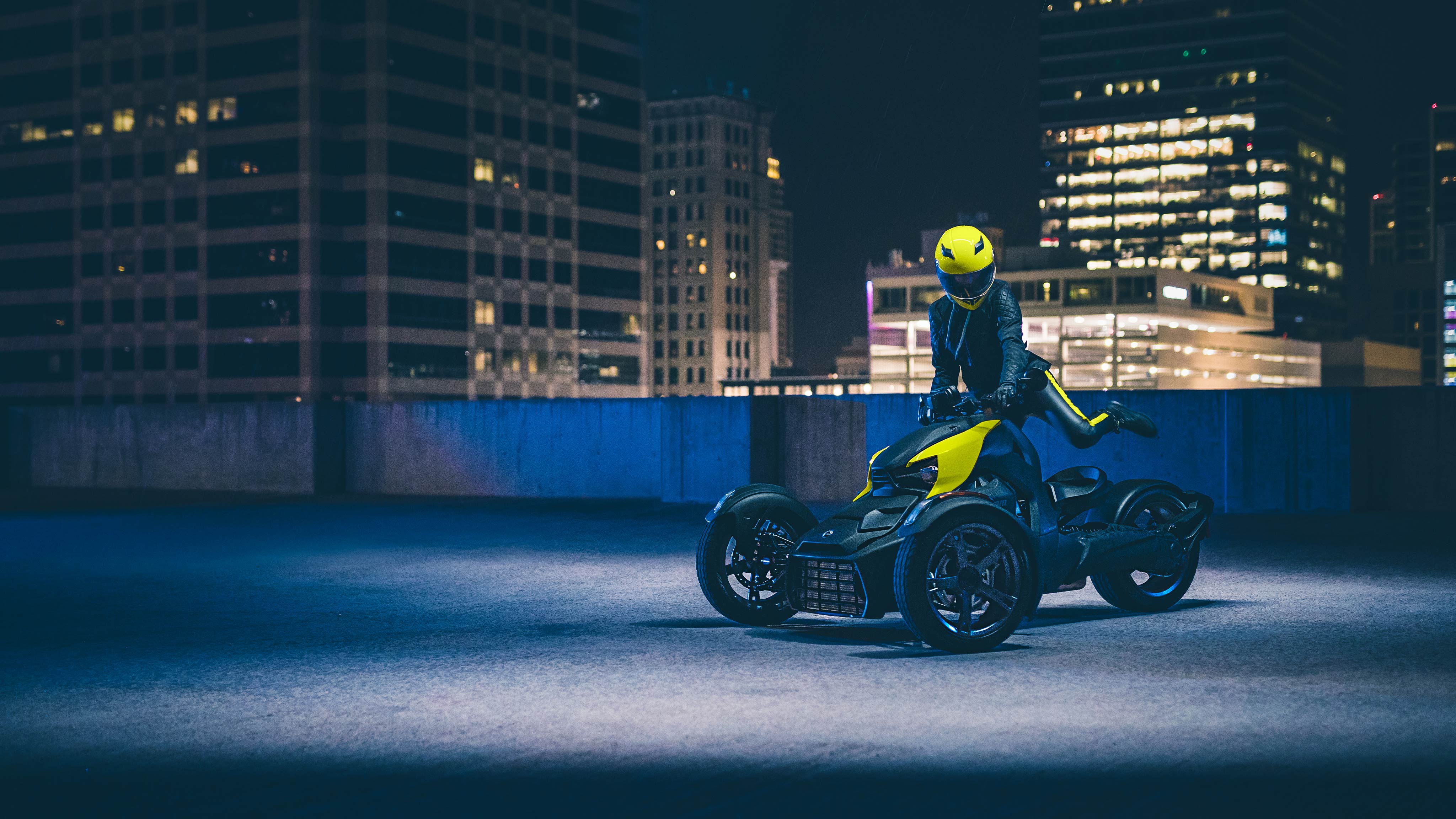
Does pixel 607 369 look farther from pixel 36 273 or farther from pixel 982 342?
pixel 982 342

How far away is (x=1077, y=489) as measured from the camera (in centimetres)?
952

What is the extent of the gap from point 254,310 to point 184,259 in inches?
266

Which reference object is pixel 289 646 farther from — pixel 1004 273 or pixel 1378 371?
pixel 1378 371

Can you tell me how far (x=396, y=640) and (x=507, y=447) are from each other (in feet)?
56.8

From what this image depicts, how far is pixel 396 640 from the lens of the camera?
8.78m

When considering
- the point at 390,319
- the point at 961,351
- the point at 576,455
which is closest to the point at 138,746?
the point at 961,351

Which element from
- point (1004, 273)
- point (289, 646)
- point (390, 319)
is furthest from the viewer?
point (1004, 273)

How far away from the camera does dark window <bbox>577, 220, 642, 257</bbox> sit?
111 m

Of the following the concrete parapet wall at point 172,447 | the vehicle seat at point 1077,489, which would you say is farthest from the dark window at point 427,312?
the vehicle seat at point 1077,489

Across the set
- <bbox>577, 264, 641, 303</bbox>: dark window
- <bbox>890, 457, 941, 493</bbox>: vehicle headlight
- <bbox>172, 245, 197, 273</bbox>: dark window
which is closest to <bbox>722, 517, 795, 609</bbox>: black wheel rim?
<bbox>890, 457, 941, 493</bbox>: vehicle headlight

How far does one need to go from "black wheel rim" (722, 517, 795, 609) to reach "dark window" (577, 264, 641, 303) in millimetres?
101698

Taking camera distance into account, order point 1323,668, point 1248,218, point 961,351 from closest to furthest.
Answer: point 1323,668 → point 961,351 → point 1248,218

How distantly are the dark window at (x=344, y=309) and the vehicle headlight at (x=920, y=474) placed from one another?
87337mm

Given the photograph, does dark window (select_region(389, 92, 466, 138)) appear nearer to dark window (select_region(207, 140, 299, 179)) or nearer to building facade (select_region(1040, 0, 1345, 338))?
dark window (select_region(207, 140, 299, 179))
